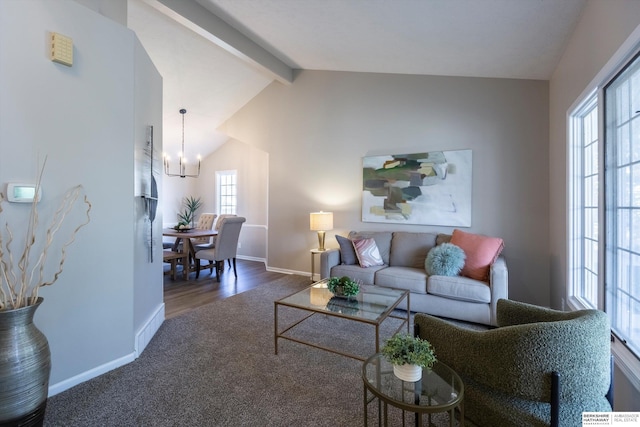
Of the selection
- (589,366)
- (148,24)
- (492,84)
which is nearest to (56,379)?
(589,366)

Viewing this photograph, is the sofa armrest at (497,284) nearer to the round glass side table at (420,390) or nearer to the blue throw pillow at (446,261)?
the blue throw pillow at (446,261)

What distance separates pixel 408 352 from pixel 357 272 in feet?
7.91

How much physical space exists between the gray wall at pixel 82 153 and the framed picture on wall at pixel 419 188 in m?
3.00

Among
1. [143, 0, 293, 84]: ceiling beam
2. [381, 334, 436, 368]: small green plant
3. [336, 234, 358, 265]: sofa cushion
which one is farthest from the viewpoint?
[336, 234, 358, 265]: sofa cushion

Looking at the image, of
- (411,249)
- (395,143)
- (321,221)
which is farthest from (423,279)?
(395,143)

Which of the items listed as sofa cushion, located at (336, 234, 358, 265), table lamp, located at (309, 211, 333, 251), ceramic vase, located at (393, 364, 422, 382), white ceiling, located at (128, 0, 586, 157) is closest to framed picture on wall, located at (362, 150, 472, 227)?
table lamp, located at (309, 211, 333, 251)

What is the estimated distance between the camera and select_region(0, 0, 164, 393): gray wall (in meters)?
1.78

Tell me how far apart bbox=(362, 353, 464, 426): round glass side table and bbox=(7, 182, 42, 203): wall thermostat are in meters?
2.15

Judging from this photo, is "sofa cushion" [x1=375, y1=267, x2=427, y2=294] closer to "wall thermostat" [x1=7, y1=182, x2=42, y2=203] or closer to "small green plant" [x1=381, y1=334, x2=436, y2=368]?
"small green plant" [x1=381, y1=334, x2=436, y2=368]

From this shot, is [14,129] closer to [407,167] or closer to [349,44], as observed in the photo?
[349,44]

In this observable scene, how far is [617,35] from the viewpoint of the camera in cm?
166

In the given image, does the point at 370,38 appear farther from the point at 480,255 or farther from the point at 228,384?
the point at 228,384

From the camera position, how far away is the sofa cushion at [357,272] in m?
3.60

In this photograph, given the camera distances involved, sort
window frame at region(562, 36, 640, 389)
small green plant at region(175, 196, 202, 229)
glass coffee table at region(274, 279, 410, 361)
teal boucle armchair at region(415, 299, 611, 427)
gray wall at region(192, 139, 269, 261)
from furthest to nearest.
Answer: small green plant at region(175, 196, 202, 229)
gray wall at region(192, 139, 269, 261)
glass coffee table at region(274, 279, 410, 361)
window frame at region(562, 36, 640, 389)
teal boucle armchair at region(415, 299, 611, 427)
